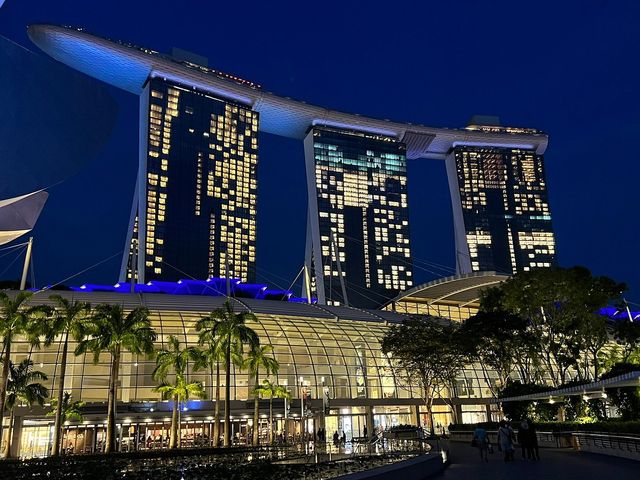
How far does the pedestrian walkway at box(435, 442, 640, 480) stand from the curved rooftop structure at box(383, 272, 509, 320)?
222 ft

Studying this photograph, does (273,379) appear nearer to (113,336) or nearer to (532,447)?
(113,336)

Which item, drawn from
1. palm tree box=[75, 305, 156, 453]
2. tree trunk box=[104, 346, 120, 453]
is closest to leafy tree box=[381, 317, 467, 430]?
palm tree box=[75, 305, 156, 453]

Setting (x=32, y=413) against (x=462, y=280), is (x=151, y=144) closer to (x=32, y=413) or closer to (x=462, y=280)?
(x=462, y=280)

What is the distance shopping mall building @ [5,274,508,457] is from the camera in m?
55.8

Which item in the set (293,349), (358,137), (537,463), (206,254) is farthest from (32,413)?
(358,137)

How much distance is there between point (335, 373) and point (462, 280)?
39.6 m

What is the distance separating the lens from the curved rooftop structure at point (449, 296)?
10006cm

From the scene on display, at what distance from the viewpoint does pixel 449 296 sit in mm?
110625

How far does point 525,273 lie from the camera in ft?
174

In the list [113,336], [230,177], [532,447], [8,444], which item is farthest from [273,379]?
[230,177]

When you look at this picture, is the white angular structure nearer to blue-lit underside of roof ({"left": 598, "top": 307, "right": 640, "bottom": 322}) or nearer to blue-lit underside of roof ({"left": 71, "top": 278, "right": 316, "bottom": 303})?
blue-lit underside of roof ({"left": 598, "top": 307, "right": 640, "bottom": 322})

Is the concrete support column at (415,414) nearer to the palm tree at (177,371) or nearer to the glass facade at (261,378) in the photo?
the glass facade at (261,378)

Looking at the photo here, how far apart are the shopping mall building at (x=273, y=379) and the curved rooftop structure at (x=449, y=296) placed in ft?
71.4

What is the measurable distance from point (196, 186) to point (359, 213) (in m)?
50.6
